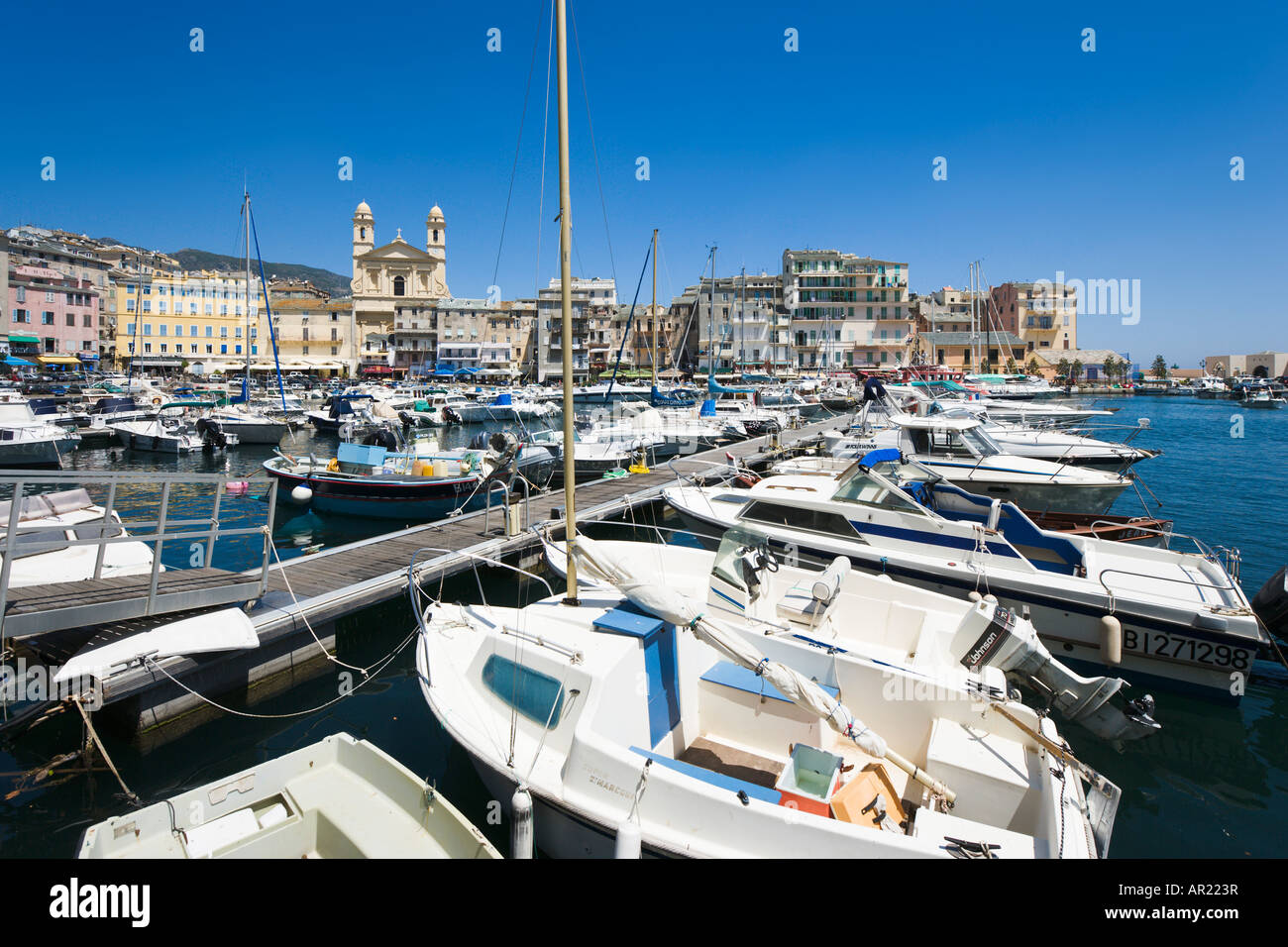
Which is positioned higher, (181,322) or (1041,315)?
(1041,315)

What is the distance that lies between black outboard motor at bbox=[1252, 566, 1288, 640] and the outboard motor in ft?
13.8

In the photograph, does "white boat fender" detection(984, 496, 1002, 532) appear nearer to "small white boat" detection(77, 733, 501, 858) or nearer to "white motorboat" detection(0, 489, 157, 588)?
"small white boat" detection(77, 733, 501, 858)

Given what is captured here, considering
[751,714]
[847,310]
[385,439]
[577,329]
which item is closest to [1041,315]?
[847,310]

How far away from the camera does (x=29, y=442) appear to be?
2748 cm

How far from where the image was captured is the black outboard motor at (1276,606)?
909 centimetres

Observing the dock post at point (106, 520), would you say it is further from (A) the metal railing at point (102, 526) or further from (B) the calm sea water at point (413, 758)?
(B) the calm sea water at point (413, 758)

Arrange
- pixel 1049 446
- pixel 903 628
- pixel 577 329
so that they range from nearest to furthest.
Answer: pixel 903 628 < pixel 1049 446 < pixel 577 329

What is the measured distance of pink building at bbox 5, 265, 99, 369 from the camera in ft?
208

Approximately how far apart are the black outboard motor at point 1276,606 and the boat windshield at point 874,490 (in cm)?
465

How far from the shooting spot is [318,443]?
1560 inches

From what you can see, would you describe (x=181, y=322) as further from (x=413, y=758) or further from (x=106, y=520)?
(x=413, y=758)

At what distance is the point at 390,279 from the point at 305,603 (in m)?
99.5

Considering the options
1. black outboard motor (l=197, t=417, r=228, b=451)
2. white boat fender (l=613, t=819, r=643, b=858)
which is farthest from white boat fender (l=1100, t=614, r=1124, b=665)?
black outboard motor (l=197, t=417, r=228, b=451)
